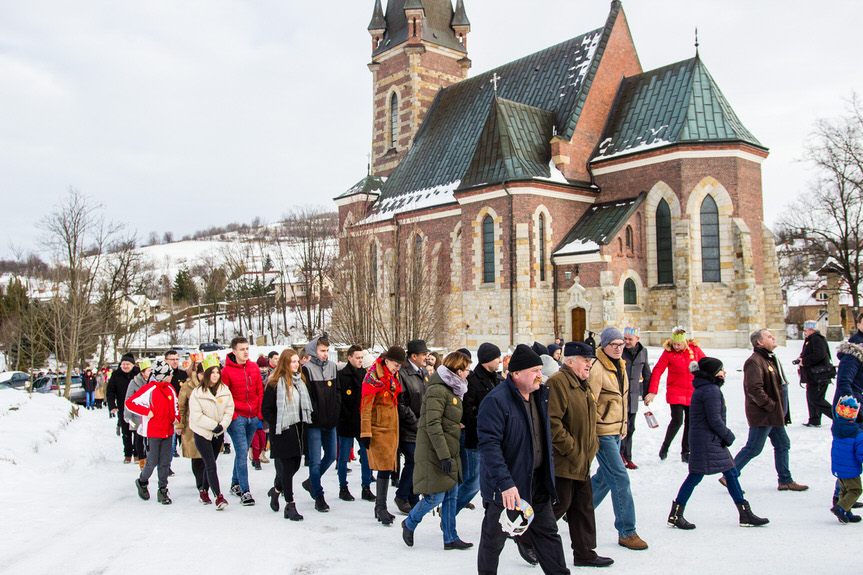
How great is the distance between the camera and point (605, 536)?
20.5 feet

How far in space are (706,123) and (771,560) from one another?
22611mm

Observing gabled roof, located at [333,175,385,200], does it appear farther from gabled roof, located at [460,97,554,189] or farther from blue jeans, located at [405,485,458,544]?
blue jeans, located at [405,485,458,544]

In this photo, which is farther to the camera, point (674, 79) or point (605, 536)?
point (674, 79)

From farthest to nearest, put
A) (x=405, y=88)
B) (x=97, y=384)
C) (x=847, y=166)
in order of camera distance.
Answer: (x=405, y=88), (x=847, y=166), (x=97, y=384)

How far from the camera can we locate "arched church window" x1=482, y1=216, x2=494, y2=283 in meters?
28.0

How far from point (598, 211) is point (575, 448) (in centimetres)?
2310

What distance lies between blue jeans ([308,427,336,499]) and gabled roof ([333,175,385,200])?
29712 mm

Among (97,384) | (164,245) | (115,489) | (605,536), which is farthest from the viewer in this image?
(164,245)

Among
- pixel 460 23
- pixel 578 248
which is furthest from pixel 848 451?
pixel 460 23

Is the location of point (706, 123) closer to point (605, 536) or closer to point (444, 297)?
point (444, 297)

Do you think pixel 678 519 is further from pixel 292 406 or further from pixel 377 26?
pixel 377 26

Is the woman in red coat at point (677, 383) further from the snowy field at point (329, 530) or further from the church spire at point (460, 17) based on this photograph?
the church spire at point (460, 17)

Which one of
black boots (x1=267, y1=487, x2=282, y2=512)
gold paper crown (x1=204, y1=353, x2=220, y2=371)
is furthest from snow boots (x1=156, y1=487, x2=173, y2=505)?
gold paper crown (x1=204, y1=353, x2=220, y2=371)

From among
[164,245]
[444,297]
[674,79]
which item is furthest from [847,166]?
[164,245]
